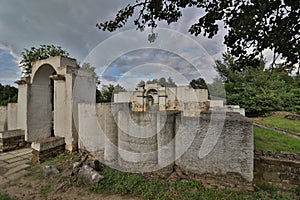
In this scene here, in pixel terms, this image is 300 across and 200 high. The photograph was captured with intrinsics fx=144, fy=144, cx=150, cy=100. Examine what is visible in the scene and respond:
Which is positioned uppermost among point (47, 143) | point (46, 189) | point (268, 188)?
point (47, 143)

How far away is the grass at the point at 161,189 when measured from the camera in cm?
237

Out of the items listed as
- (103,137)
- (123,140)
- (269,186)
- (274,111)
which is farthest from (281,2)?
(274,111)

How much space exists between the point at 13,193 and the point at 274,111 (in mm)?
20281

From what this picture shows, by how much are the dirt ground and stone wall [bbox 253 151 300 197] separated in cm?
276

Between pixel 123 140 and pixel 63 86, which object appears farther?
pixel 63 86

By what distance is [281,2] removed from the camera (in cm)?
221

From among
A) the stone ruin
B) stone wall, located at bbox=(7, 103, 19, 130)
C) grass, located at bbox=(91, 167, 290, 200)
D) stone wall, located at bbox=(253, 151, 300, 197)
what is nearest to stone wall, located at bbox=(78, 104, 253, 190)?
the stone ruin

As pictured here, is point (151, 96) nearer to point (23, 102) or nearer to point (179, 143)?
point (23, 102)

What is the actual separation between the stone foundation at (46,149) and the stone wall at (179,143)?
141 centimetres

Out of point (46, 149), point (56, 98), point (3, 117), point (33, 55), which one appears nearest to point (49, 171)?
point (46, 149)

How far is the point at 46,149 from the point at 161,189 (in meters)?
3.49

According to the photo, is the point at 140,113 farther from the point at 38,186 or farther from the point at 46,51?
the point at 46,51

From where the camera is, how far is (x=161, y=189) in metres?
2.60

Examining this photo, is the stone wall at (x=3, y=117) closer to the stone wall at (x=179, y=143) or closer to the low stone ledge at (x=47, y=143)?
the low stone ledge at (x=47, y=143)
